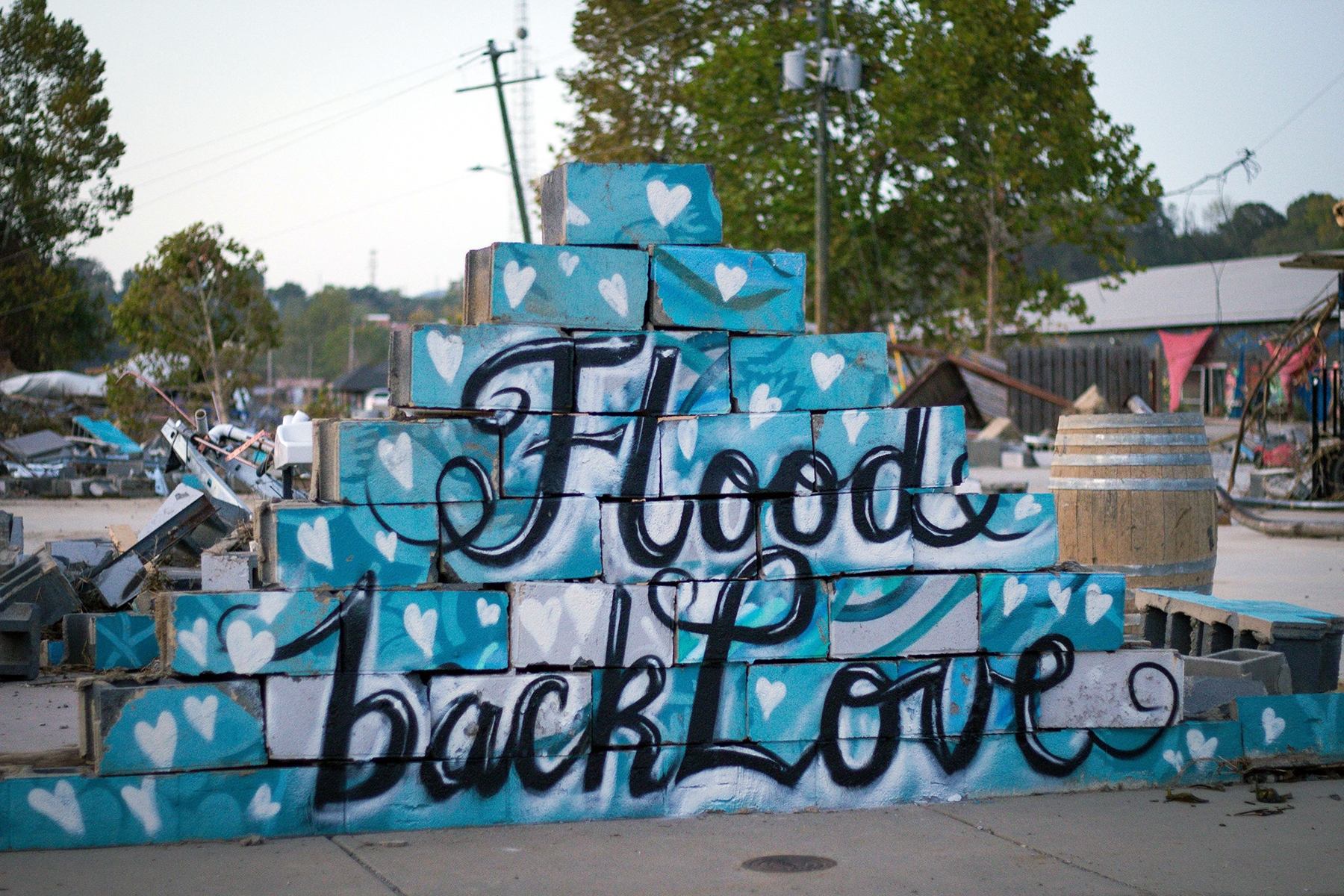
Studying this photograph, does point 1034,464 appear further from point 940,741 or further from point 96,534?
point 940,741

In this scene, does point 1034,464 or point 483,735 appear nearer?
point 483,735

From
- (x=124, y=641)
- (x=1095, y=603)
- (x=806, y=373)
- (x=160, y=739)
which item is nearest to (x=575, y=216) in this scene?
(x=806, y=373)

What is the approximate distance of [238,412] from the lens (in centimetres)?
3042

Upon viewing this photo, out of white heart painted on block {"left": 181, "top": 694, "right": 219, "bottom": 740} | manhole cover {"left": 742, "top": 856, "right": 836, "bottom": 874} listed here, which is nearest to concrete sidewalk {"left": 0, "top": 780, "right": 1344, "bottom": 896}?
manhole cover {"left": 742, "top": 856, "right": 836, "bottom": 874}

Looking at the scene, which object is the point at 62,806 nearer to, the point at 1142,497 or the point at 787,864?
the point at 787,864

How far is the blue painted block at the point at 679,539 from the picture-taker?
14.0 ft

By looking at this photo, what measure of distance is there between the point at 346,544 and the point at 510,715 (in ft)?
2.72

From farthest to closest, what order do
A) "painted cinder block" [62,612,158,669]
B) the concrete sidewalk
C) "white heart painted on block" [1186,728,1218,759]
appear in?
1. "painted cinder block" [62,612,158,669]
2. "white heart painted on block" [1186,728,1218,759]
3. the concrete sidewalk

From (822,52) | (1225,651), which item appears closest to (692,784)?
(1225,651)

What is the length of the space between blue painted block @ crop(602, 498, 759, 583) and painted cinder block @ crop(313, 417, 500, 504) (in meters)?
0.47

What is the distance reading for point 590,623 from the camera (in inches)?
166

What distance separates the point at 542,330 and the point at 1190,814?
2938 mm

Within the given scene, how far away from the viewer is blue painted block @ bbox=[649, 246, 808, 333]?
447cm

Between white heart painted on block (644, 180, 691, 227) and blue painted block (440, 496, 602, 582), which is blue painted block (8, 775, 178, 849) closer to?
blue painted block (440, 496, 602, 582)
